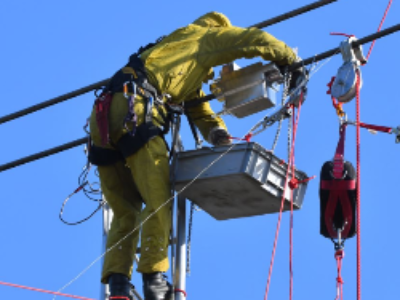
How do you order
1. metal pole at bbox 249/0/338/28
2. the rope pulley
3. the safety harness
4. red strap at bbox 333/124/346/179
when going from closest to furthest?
red strap at bbox 333/124/346/179
the rope pulley
the safety harness
metal pole at bbox 249/0/338/28

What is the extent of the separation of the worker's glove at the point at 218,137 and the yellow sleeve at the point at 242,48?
2.50 ft

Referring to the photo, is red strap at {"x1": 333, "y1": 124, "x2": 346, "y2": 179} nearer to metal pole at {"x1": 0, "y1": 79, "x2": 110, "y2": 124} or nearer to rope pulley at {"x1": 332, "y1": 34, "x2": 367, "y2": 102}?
rope pulley at {"x1": 332, "y1": 34, "x2": 367, "y2": 102}

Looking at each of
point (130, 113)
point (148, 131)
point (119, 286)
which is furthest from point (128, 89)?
point (119, 286)

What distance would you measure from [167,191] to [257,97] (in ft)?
3.79

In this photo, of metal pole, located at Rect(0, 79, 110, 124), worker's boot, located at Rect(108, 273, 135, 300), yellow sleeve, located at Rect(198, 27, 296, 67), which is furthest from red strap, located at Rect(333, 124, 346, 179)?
metal pole, located at Rect(0, 79, 110, 124)

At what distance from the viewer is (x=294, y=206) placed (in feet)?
43.8

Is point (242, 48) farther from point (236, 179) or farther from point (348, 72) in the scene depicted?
point (236, 179)

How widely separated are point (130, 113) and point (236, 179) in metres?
0.96

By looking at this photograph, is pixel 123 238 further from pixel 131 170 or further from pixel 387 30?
pixel 387 30

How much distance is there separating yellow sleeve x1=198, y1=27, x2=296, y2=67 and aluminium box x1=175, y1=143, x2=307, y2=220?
2.66 feet

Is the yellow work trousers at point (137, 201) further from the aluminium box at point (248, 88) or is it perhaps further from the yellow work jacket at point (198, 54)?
the aluminium box at point (248, 88)

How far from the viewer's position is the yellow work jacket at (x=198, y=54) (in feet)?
43.6

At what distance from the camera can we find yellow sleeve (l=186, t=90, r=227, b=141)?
14023 millimetres

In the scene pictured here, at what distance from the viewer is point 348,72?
12859 mm
